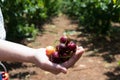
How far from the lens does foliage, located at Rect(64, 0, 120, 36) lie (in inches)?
283

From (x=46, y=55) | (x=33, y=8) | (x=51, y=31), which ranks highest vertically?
(x=46, y=55)

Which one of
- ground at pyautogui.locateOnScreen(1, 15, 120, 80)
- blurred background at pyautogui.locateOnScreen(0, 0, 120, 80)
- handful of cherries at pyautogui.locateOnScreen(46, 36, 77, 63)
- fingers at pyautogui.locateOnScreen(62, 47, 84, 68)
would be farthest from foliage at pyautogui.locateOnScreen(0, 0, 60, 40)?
fingers at pyautogui.locateOnScreen(62, 47, 84, 68)

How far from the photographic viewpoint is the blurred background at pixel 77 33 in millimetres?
5832

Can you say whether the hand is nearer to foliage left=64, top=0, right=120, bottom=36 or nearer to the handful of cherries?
the handful of cherries

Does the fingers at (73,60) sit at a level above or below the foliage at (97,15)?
above

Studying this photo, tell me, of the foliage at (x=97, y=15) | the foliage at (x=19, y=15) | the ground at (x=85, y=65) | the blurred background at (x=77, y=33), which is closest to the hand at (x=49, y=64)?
the blurred background at (x=77, y=33)

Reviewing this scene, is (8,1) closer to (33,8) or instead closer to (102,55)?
(33,8)

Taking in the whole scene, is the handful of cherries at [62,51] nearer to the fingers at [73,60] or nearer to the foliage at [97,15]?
the fingers at [73,60]

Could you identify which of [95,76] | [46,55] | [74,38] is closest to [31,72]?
[95,76]

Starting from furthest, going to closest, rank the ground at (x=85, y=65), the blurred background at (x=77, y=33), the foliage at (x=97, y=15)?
the foliage at (x=97, y=15), the blurred background at (x=77, y=33), the ground at (x=85, y=65)

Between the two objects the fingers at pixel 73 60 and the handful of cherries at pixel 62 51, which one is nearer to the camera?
the fingers at pixel 73 60

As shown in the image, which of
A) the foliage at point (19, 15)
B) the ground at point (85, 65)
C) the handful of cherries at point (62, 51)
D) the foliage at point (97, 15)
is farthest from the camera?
the foliage at point (97, 15)

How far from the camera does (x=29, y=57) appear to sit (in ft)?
7.18

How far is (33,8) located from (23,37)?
812 millimetres
